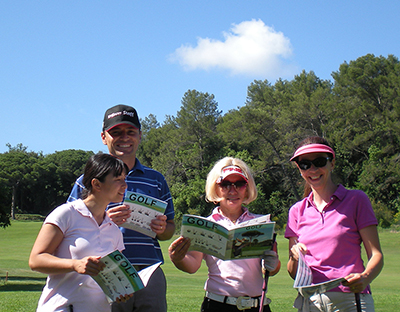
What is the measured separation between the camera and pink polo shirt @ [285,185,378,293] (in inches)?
126

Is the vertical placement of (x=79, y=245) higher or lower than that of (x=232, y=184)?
lower

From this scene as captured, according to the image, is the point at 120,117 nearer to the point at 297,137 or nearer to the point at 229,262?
the point at 229,262

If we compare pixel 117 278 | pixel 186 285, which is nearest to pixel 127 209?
pixel 117 278

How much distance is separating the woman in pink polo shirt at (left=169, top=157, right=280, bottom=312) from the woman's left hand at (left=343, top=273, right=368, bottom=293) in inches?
21.2

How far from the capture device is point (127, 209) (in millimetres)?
3316

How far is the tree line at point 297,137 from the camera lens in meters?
→ 45.9

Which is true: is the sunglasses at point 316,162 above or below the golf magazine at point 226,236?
above

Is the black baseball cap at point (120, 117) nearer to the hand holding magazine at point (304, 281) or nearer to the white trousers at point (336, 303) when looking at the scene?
the hand holding magazine at point (304, 281)

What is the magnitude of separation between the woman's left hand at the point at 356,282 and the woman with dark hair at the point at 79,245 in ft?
5.09

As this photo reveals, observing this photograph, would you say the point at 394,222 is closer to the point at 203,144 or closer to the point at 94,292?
the point at 203,144

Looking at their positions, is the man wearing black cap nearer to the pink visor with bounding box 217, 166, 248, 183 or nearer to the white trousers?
the pink visor with bounding box 217, 166, 248, 183

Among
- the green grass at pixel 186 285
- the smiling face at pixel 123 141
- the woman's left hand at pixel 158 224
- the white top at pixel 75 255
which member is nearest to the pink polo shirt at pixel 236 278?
the woman's left hand at pixel 158 224

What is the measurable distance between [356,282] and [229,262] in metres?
0.99

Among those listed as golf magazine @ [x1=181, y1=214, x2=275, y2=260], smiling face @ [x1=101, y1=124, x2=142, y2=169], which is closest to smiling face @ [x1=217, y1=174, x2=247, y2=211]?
golf magazine @ [x1=181, y1=214, x2=275, y2=260]
